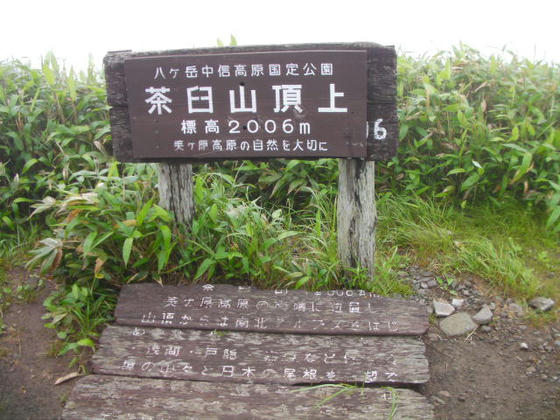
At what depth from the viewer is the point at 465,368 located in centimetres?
332

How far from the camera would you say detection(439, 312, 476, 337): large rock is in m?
3.58

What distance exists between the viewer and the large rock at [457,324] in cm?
358

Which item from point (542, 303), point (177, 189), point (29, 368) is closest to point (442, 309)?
point (542, 303)

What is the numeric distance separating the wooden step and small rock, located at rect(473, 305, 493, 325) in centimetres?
63

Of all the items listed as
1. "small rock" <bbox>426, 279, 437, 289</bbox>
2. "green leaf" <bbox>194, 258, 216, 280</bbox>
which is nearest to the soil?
"small rock" <bbox>426, 279, 437, 289</bbox>

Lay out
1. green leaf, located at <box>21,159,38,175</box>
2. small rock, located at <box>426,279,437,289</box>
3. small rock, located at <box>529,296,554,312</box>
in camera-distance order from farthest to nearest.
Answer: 1. green leaf, located at <box>21,159,38,175</box>
2. small rock, located at <box>426,279,437,289</box>
3. small rock, located at <box>529,296,554,312</box>

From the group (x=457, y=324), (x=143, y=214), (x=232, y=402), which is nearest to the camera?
(x=232, y=402)

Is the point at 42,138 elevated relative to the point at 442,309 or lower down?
elevated

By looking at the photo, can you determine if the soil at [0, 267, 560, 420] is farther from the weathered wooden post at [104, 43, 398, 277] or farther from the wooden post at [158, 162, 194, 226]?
the weathered wooden post at [104, 43, 398, 277]

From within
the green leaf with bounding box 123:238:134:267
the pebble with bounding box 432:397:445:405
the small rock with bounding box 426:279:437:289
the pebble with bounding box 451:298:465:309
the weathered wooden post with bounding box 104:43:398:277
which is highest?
the weathered wooden post with bounding box 104:43:398:277

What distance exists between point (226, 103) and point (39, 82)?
246cm

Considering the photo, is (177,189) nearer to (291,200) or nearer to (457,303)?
(291,200)

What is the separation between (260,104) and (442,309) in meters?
1.93

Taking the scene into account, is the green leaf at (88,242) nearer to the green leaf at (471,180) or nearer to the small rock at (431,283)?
the small rock at (431,283)
